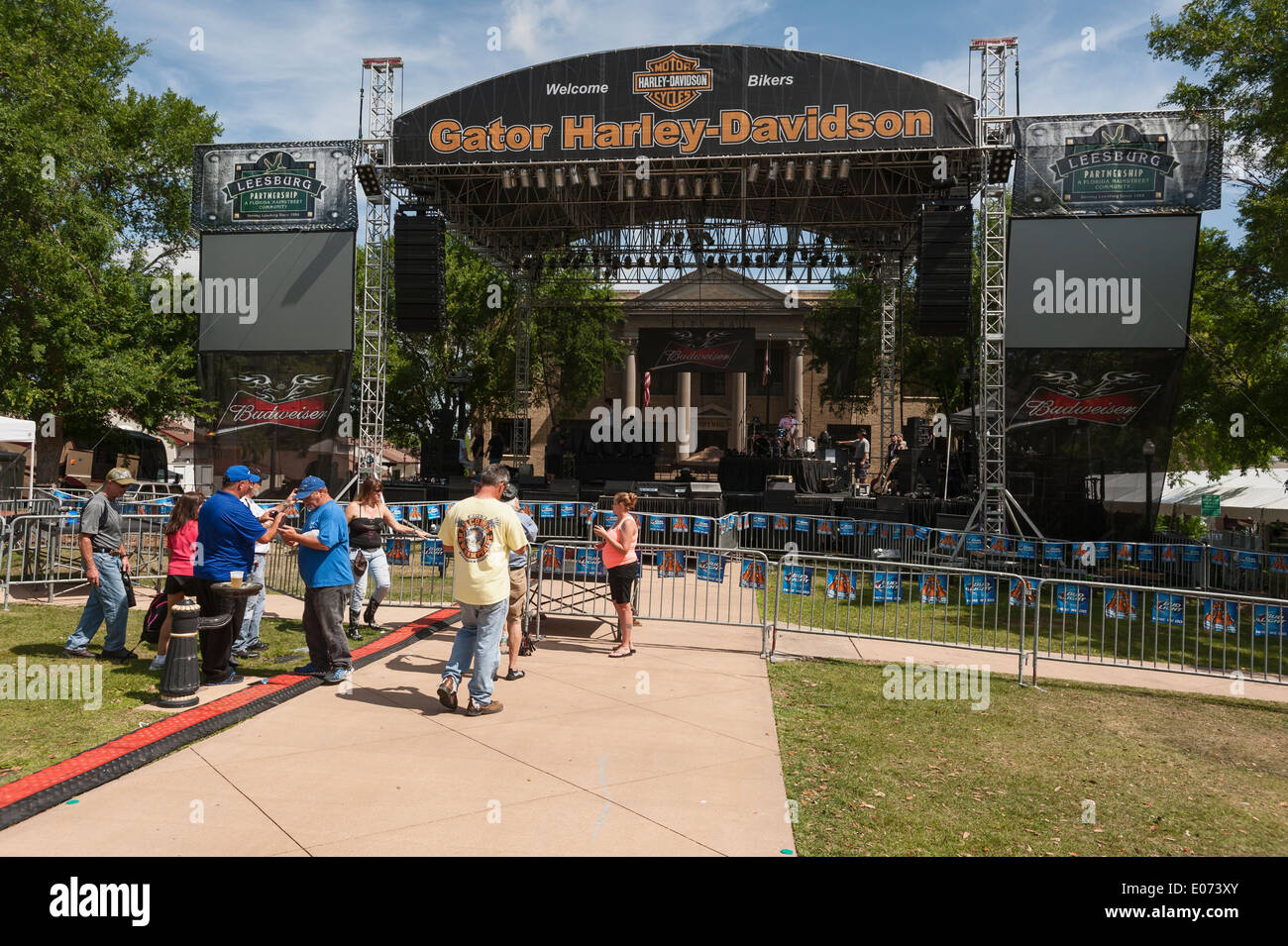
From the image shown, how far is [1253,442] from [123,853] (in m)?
23.5

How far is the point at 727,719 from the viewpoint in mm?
6418

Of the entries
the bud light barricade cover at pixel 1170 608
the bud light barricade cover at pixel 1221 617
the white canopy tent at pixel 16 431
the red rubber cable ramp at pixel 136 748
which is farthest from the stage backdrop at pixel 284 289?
the bud light barricade cover at pixel 1221 617

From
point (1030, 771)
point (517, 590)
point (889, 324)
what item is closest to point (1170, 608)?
point (1030, 771)

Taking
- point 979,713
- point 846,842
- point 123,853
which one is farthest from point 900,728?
point 123,853

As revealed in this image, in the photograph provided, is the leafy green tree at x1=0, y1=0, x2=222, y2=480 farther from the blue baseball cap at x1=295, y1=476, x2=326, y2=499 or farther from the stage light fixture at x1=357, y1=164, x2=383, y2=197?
the blue baseball cap at x1=295, y1=476, x2=326, y2=499

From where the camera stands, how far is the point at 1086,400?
56.6 ft

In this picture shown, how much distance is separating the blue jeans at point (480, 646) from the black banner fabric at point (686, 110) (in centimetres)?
1459

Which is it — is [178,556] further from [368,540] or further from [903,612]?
[903,612]

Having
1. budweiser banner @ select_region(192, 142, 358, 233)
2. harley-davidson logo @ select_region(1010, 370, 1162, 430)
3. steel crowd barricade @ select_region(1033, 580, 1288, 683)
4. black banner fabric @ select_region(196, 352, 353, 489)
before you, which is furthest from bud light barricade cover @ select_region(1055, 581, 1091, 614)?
budweiser banner @ select_region(192, 142, 358, 233)

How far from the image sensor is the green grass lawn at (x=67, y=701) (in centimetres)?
514

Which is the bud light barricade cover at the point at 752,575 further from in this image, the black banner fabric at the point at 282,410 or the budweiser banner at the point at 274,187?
the budweiser banner at the point at 274,187

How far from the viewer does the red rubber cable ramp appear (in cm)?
422

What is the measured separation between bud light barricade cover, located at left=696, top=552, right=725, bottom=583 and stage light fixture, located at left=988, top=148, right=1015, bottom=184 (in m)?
12.0
